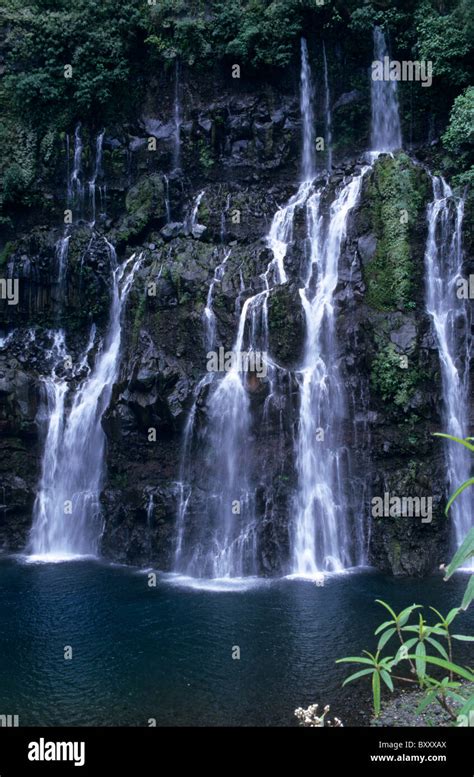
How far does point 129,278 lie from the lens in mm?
21516

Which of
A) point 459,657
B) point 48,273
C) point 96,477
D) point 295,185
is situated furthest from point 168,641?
point 295,185

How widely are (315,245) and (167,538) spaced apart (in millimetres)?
9384

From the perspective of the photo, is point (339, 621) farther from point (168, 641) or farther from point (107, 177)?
point (107, 177)

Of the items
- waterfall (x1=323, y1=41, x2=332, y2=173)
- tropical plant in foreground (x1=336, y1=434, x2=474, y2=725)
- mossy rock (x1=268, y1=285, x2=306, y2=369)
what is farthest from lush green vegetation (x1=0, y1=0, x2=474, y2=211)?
tropical plant in foreground (x1=336, y1=434, x2=474, y2=725)

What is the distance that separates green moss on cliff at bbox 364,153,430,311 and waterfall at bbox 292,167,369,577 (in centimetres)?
76

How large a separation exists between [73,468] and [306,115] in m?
14.7

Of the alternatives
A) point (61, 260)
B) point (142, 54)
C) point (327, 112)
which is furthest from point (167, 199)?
point (327, 112)

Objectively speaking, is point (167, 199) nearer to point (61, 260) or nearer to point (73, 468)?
point (61, 260)

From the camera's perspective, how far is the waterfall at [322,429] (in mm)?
17062

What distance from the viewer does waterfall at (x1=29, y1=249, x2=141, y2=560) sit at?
765 inches

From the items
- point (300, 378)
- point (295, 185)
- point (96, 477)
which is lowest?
point (96, 477)

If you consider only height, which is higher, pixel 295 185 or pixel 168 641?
pixel 295 185

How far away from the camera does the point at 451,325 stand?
18109mm

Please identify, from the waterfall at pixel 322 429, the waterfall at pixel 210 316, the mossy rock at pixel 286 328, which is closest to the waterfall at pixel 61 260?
the waterfall at pixel 210 316
